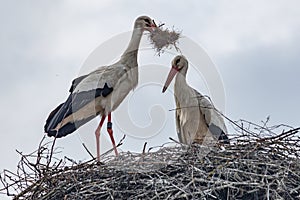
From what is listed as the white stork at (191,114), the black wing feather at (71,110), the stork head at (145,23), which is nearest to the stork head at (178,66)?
the white stork at (191,114)

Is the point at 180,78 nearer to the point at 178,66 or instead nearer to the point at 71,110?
the point at 178,66

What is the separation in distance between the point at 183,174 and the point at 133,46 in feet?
5.97

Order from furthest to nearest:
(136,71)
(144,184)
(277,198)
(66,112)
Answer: (136,71), (66,112), (144,184), (277,198)

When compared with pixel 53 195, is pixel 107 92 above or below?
above

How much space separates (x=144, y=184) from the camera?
347 cm

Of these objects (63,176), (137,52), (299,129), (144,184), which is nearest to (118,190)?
(144,184)

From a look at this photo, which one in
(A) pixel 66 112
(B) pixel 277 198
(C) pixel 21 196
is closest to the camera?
(B) pixel 277 198

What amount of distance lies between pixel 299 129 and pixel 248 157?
0.32 meters

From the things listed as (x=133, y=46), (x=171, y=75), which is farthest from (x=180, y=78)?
(x=133, y=46)

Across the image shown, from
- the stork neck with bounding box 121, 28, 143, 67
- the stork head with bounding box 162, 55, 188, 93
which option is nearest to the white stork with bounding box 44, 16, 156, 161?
the stork neck with bounding box 121, 28, 143, 67

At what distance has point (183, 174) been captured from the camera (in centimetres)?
349

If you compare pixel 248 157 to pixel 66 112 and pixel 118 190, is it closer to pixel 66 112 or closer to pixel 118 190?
pixel 118 190

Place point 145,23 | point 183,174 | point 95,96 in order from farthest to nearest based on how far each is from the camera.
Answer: point 145,23 → point 95,96 → point 183,174

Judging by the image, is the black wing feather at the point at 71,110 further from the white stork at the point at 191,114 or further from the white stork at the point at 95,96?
the white stork at the point at 191,114
